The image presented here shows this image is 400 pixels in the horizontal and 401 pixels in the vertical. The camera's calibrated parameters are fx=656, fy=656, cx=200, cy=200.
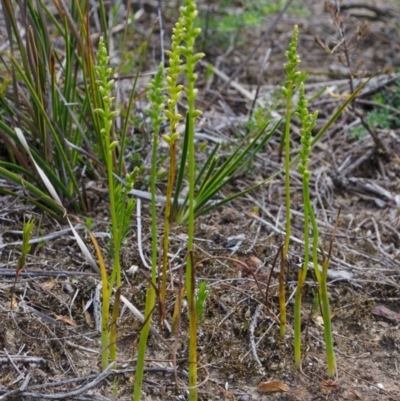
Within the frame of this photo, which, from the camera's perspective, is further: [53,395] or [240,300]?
[240,300]

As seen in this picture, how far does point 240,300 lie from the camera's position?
2189mm

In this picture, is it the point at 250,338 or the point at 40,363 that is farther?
the point at 250,338

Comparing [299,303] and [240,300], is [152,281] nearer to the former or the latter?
[299,303]

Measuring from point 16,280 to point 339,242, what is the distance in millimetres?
1299

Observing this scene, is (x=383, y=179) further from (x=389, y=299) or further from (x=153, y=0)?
(x=153, y=0)

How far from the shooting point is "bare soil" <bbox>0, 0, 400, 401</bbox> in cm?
187

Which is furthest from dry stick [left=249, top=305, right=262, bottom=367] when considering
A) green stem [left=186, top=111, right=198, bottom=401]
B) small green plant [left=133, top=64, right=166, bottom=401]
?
small green plant [left=133, top=64, right=166, bottom=401]

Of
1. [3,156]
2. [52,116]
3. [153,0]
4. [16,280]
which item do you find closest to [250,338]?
[16,280]

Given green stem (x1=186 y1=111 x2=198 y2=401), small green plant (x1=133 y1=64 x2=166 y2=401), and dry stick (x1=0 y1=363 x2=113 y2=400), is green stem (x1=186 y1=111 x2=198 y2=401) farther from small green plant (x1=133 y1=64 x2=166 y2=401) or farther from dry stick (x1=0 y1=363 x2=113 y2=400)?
dry stick (x1=0 y1=363 x2=113 y2=400)

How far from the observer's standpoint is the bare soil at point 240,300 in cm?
187

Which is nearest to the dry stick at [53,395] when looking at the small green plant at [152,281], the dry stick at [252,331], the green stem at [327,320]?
the small green plant at [152,281]

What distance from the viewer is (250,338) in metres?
2.05

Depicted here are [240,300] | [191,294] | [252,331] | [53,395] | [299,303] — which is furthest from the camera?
[240,300]

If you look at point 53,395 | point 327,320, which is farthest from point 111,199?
point 327,320
